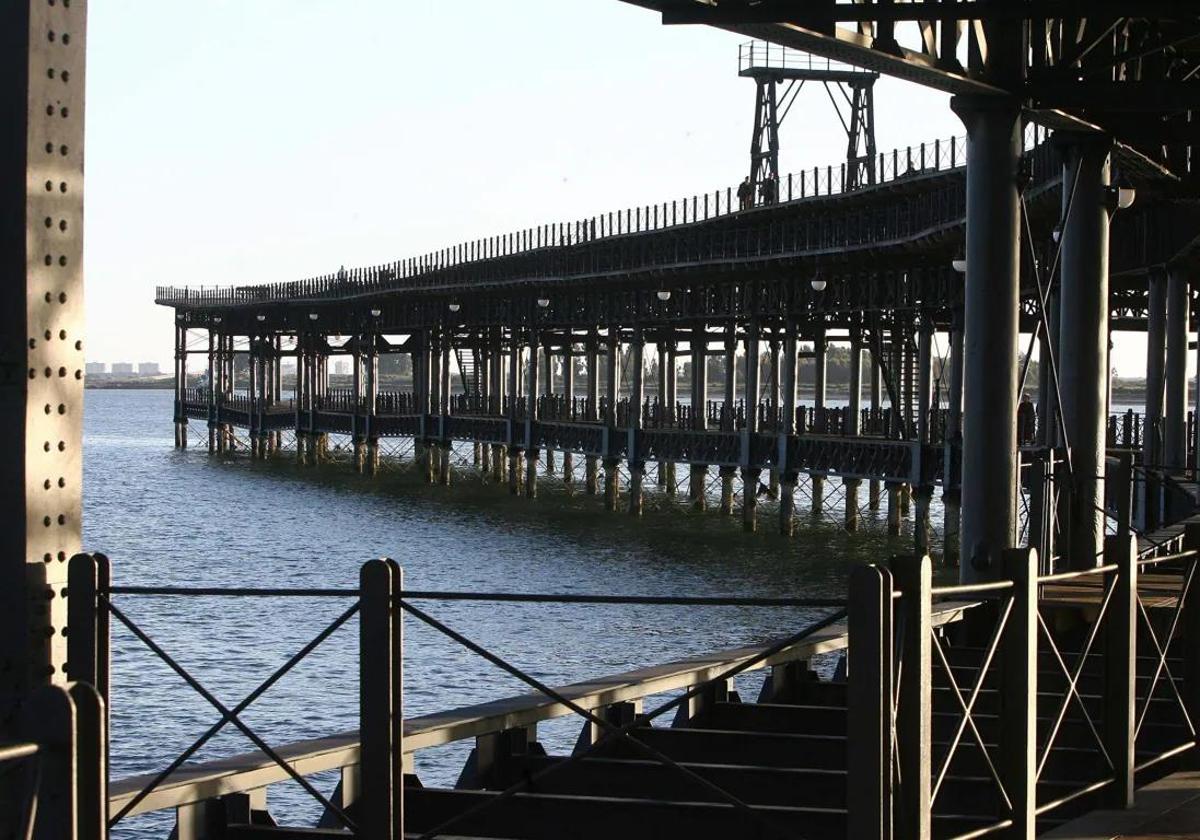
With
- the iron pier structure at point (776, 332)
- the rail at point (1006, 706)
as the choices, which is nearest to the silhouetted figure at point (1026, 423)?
the iron pier structure at point (776, 332)

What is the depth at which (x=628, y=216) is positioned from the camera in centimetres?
6700

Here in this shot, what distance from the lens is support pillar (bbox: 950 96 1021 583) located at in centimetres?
1584

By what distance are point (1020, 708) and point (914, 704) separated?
1.21 meters

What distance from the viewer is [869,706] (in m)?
7.01

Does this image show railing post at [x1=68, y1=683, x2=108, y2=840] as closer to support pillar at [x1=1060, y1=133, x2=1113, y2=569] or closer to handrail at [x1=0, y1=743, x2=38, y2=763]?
handrail at [x1=0, y1=743, x2=38, y2=763]

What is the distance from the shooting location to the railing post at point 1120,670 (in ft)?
31.8

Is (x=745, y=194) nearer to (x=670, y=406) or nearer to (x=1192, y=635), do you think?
(x=670, y=406)

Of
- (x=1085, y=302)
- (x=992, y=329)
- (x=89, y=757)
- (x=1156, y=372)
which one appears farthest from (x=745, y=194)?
(x=89, y=757)

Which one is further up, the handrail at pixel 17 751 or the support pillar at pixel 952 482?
the handrail at pixel 17 751

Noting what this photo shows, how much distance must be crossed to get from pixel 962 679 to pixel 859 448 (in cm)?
3507

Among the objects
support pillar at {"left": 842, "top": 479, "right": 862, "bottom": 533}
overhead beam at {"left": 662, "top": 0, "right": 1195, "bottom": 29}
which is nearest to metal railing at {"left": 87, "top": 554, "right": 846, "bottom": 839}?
overhead beam at {"left": 662, "top": 0, "right": 1195, "bottom": 29}

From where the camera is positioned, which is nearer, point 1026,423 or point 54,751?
point 54,751

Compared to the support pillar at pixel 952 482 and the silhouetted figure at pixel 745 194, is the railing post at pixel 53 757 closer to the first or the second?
the support pillar at pixel 952 482

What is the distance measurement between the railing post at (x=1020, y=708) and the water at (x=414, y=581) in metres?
13.0
